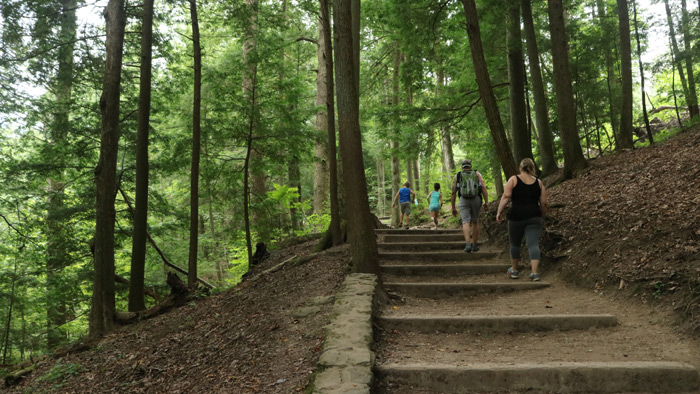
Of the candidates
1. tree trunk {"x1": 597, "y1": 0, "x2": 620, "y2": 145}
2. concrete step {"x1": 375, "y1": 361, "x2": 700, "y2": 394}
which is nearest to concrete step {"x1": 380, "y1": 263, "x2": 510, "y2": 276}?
concrete step {"x1": 375, "y1": 361, "x2": 700, "y2": 394}

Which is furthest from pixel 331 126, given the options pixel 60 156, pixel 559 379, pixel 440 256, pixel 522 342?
pixel 559 379

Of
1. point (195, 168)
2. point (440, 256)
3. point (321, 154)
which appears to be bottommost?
point (440, 256)

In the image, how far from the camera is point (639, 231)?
589cm

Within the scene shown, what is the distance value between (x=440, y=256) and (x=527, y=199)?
2.53 meters

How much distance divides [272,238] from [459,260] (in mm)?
6953

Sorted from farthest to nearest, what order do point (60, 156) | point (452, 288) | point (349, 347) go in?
point (60, 156) → point (452, 288) → point (349, 347)

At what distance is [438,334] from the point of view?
4656 millimetres

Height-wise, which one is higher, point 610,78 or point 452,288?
point 610,78

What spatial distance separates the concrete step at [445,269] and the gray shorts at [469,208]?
135 centimetres

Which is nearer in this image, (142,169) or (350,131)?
(350,131)

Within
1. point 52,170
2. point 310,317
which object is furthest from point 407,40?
point 52,170

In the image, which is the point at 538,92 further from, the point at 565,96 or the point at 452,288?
the point at 452,288

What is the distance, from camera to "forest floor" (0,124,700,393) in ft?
14.0

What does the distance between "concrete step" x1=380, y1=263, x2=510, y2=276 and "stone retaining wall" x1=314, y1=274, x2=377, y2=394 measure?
228 cm
